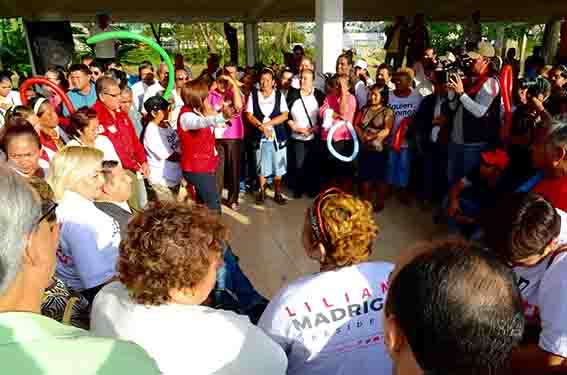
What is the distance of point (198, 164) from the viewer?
3.81 metres

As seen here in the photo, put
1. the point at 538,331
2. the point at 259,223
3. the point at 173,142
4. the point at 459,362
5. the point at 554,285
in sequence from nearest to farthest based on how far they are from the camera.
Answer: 1. the point at 459,362
2. the point at 554,285
3. the point at 538,331
4. the point at 173,142
5. the point at 259,223

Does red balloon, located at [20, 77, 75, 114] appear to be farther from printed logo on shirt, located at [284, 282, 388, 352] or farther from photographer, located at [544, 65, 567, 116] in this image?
photographer, located at [544, 65, 567, 116]

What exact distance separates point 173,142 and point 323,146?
177cm

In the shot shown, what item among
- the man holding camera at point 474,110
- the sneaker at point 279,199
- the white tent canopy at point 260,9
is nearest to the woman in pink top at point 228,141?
the sneaker at point 279,199

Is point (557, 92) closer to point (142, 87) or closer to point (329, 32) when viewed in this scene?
point (329, 32)

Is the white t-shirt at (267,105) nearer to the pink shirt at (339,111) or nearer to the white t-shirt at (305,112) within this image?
the white t-shirt at (305,112)

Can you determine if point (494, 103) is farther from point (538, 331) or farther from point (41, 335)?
point (41, 335)

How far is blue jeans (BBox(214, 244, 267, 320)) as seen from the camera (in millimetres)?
2145

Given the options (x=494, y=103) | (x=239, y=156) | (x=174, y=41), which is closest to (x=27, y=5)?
(x=239, y=156)

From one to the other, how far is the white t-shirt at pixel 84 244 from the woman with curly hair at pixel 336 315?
86cm

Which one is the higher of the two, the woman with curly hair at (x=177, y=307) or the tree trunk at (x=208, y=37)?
the tree trunk at (x=208, y=37)

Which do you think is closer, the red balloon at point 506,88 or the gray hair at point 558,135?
the gray hair at point 558,135

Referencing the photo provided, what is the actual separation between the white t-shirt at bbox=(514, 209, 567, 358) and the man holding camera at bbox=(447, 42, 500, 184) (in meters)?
2.55

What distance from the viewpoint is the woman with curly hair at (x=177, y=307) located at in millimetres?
1199
